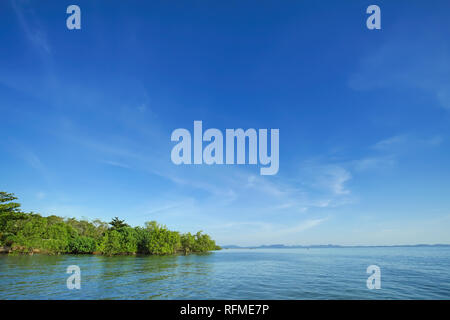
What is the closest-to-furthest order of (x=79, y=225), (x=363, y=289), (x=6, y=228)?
(x=363, y=289), (x=6, y=228), (x=79, y=225)

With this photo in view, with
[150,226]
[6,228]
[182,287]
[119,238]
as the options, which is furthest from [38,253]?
[182,287]

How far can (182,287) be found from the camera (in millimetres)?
24188

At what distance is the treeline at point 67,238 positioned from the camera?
65812mm

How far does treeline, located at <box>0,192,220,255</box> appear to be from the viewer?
216 feet

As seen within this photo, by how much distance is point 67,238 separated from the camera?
7812 cm

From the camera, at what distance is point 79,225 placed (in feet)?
388
